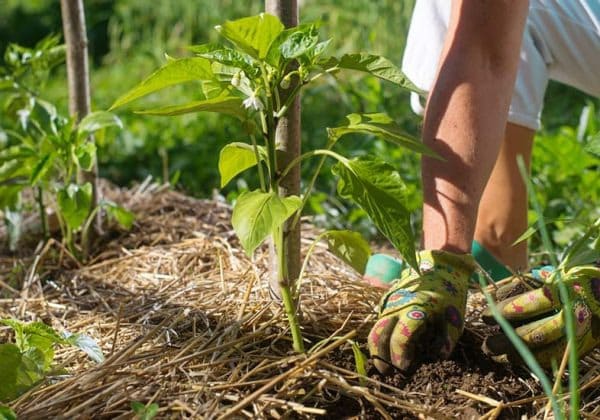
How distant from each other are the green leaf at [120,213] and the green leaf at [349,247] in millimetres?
873

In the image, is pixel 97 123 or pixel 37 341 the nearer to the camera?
pixel 37 341

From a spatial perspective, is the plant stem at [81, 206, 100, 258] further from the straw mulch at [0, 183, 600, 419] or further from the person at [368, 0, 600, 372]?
the person at [368, 0, 600, 372]

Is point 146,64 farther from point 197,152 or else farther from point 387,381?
point 387,381

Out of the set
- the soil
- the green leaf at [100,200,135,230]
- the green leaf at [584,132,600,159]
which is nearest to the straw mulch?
the soil

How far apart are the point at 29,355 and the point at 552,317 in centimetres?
83

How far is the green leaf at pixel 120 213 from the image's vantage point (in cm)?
220

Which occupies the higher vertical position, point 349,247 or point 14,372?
point 349,247

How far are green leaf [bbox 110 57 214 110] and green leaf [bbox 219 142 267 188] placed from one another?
0.14m

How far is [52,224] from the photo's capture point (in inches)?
93.9

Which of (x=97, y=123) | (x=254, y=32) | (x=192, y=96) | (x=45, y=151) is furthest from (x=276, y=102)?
(x=192, y=96)

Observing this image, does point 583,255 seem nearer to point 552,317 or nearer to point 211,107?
point 552,317

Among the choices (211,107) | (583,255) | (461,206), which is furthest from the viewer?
(461,206)

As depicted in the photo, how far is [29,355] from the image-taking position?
1414 millimetres

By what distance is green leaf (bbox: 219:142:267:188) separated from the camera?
1.46 metres
